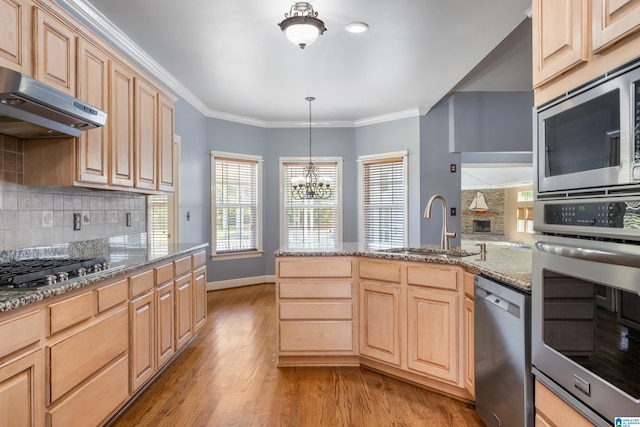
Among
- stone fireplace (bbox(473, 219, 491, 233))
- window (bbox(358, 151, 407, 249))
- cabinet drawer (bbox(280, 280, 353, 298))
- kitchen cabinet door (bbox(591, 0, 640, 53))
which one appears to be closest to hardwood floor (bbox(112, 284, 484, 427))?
cabinet drawer (bbox(280, 280, 353, 298))

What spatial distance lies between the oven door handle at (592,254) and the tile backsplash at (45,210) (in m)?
2.74

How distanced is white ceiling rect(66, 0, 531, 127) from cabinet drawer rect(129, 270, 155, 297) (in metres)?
1.96

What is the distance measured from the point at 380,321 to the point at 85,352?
6.18ft

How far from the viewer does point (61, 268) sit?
6.33ft

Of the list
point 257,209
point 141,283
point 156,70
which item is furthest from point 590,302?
point 257,209

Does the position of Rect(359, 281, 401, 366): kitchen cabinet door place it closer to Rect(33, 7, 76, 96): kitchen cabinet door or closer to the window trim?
Rect(33, 7, 76, 96): kitchen cabinet door

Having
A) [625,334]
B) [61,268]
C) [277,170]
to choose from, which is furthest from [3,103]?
[277,170]

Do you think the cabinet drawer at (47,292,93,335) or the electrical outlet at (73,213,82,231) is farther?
the electrical outlet at (73,213,82,231)

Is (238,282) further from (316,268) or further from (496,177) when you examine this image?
(496,177)

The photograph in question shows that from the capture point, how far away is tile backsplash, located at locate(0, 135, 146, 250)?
7.15 feet

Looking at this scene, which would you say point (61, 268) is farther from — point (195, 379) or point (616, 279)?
point (616, 279)

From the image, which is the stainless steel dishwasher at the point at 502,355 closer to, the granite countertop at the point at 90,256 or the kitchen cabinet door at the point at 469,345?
the kitchen cabinet door at the point at 469,345

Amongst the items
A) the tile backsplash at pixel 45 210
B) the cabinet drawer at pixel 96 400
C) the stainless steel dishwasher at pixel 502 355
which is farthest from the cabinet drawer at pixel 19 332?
the stainless steel dishwasher at pixel 502 355

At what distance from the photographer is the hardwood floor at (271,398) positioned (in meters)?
2.24
